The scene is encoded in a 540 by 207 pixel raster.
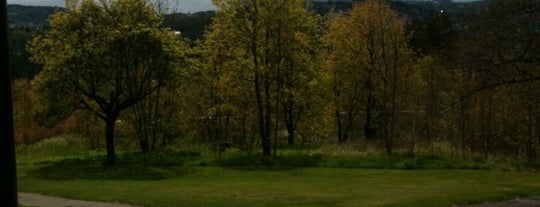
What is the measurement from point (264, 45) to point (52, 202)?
16294mm

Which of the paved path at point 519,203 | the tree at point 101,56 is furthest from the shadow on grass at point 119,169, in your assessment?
the paved path at point 519,203

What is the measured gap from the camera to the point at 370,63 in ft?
133

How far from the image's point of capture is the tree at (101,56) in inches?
1126

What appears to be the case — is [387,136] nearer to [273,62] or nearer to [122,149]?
[273,62]

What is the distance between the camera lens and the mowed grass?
1642 cm

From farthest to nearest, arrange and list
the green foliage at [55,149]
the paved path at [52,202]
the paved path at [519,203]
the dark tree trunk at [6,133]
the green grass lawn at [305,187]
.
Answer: the green foliage at [55,149] → the paved path at [52,202] → the green grass lawn at [305,187] → the paved path at [519,203] → the dark tree trunk at [6,133]

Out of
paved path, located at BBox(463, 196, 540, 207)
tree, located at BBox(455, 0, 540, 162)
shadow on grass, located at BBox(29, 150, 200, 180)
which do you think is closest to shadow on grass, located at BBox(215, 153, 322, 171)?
shadow on grass, located at BBox(29, 150, 200, 180)

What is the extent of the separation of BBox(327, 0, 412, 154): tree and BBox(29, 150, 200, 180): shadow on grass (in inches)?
438

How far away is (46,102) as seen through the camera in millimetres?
29016

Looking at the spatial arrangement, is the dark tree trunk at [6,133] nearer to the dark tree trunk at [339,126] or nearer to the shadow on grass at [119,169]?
the shadow on grass at [119,169]

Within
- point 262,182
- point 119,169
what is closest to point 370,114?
point 119,169

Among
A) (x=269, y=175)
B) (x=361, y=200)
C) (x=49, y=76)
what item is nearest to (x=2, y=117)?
(x=361, y=200)

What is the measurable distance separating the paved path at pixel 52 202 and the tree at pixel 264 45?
14.6 meters

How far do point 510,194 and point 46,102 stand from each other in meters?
20.3
